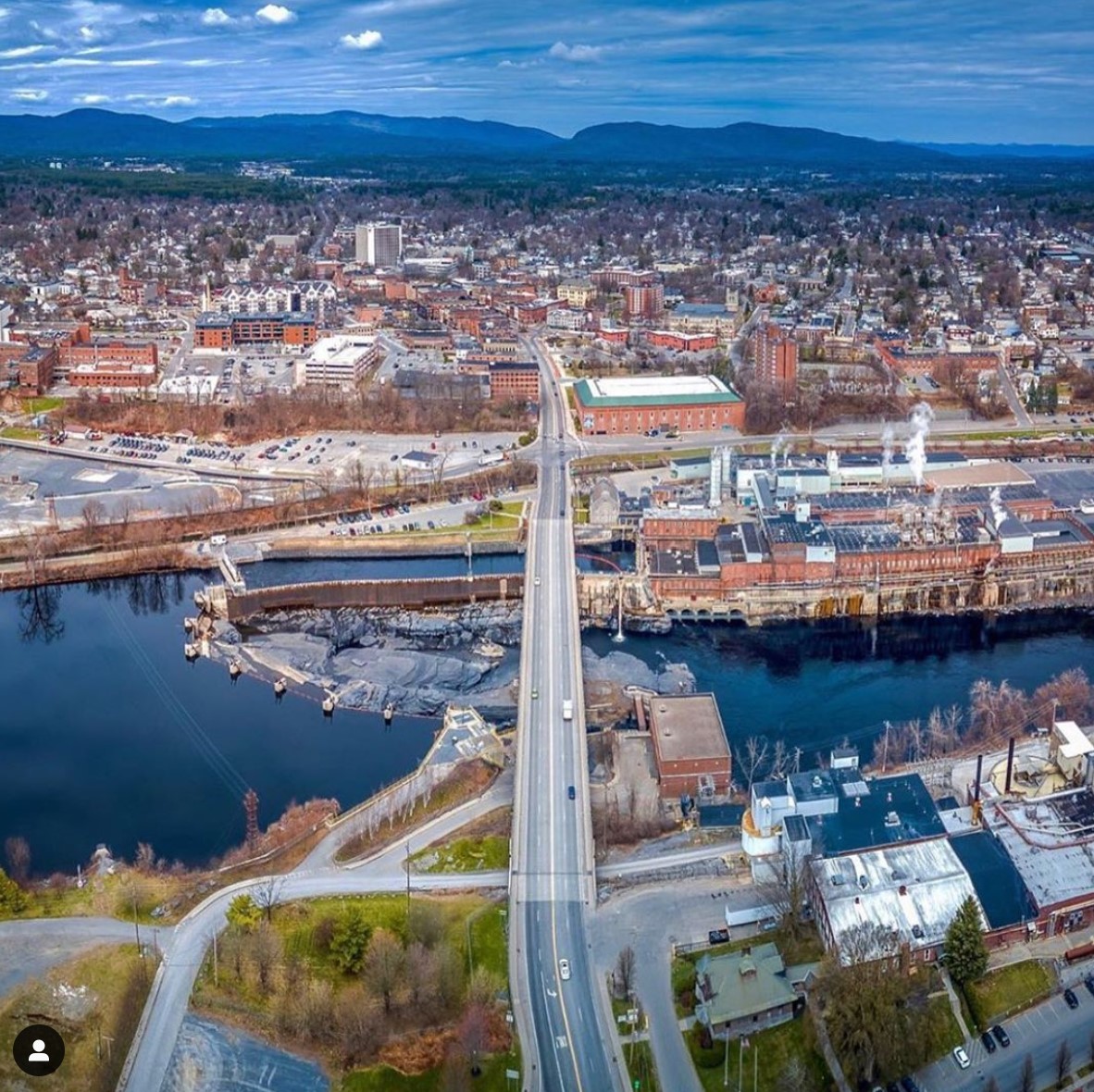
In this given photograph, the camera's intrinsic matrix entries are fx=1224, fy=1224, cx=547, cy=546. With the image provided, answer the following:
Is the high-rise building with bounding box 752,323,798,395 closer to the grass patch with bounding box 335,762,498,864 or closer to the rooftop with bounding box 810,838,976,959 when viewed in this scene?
the grass patch with bounding box 335,762,498,864

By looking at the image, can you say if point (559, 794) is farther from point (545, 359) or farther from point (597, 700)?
point (545, 359)

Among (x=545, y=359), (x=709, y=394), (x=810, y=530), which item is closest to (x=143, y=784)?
(x=810, y=530)

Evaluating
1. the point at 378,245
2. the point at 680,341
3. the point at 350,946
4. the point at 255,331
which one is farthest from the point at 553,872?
the point at 378,245

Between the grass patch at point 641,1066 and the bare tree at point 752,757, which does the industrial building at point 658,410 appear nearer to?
the bare tree at point 752,757

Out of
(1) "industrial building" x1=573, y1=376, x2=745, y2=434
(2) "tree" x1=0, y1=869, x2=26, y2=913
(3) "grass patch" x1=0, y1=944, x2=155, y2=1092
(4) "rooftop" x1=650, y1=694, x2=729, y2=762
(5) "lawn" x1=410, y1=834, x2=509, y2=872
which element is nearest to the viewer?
(3) "grass patch" x1=0, y1=944, x2=155, y2=1092

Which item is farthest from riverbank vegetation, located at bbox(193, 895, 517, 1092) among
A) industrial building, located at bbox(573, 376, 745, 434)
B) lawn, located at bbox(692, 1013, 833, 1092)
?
industrial building, located at bbox(573, 376, 745, 434)

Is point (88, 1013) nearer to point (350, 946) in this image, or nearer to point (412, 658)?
point (350, 946)

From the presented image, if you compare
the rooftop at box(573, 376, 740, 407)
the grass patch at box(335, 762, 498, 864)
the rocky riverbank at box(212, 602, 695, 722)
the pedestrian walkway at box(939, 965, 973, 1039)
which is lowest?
the pedestrian walkway at box(939, 965, 973, 1039)
